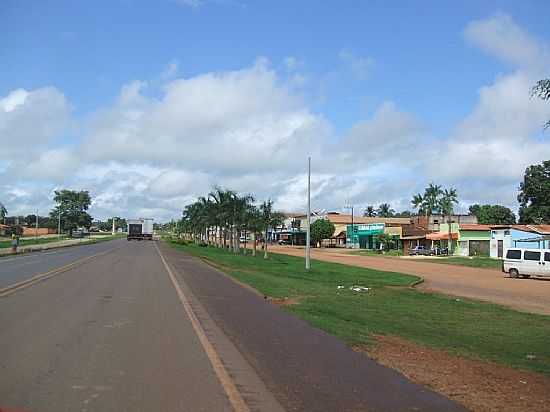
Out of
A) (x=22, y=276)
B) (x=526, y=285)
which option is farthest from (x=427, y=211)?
(x=22, y=276)

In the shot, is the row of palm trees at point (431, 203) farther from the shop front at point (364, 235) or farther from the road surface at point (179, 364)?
the road surface at point (179, 364)

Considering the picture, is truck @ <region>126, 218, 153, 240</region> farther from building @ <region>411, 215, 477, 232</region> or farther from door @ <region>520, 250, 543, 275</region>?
door @ <region>520, 250, 543, 275</region>

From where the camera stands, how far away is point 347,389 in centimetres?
790

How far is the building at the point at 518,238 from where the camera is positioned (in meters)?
62.8

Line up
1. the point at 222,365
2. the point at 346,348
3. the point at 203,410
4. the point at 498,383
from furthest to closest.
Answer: the point at 346,348, the point at 222,365, the point at 498,383, the point at 203,410

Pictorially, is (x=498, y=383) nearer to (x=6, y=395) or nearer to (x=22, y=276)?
(x=6, y=395)

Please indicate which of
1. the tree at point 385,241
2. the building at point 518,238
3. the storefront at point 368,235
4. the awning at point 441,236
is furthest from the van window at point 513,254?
the storefront at point 368,235

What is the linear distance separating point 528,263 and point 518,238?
23933 millimetres

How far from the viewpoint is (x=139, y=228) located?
116 m

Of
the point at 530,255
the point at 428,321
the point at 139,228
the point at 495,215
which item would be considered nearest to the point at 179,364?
the point at 428,321

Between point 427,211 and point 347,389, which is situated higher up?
point 427,211

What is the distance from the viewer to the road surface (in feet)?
23.6

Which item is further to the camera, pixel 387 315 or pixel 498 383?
pixel 387 315

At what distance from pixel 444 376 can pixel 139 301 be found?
11.1 m
